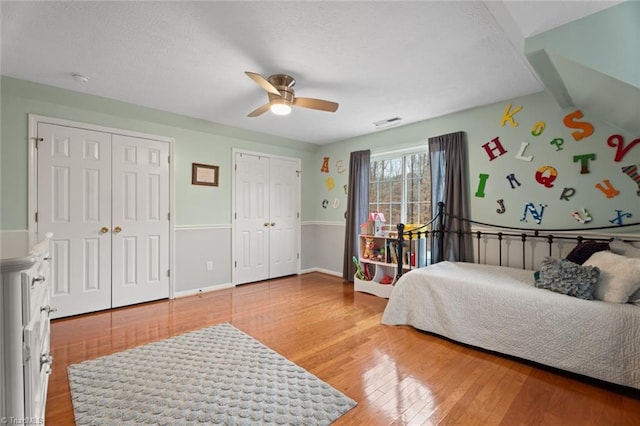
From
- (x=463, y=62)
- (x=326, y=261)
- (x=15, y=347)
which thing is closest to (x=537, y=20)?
(x=463, y=62)

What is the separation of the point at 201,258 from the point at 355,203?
2.40 m

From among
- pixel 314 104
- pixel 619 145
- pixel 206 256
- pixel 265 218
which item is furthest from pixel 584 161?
pixel 206 256

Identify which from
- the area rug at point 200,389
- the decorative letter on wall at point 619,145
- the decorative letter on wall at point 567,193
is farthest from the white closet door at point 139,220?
the decorative letter on wall at point 619,145

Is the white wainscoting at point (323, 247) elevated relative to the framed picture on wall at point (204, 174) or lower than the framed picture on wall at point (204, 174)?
lower

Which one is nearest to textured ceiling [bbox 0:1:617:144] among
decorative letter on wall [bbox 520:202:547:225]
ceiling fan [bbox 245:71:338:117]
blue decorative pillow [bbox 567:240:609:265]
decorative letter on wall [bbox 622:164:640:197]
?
ceiling fan [bbox 245:71:338:117]

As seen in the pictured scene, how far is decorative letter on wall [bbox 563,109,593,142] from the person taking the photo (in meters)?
2.58

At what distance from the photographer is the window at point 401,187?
3.86 m

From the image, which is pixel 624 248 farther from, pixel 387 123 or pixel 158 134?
pixel 158 134

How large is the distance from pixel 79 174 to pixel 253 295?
2.42 m

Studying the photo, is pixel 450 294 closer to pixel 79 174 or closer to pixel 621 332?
pixel 621 332

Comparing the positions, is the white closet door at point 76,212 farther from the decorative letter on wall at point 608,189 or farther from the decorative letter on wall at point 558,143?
the decorative letter on wall at point 608,189

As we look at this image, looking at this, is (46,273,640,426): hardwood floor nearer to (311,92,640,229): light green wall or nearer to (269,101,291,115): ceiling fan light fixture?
(311,92,640,229): light green wall

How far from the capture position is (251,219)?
14.7ft

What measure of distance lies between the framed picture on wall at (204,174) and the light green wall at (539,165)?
296 centimetres
